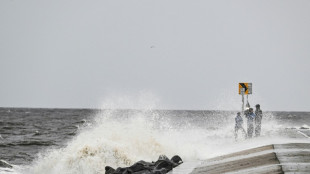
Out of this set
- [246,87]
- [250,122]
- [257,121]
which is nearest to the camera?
[250,122]

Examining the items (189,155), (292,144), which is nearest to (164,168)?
(292,144)

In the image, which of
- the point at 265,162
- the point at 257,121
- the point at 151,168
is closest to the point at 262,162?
the point at 265,162

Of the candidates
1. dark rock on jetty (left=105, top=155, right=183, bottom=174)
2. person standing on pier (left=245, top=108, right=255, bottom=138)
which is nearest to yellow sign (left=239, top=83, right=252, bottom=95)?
person standing on pier (left=245, top=108, right=255, bottom=138)

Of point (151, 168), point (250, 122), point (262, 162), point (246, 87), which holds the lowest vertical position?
point (151, 168)

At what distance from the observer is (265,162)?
1043cm

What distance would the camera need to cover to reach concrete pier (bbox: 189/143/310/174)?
9461mm

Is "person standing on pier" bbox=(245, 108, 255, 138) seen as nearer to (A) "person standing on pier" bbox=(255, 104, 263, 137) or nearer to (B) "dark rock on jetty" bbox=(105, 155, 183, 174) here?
(A) "person standing on pier" bbox=(255, 104, 263, 137)

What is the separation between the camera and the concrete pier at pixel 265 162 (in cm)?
946

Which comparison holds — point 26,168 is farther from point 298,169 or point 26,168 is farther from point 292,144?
point 298,169

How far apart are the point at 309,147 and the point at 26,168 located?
45.4ft

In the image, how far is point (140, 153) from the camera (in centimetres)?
2031

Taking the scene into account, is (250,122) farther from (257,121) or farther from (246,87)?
(246,87)

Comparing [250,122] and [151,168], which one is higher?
[250,122]

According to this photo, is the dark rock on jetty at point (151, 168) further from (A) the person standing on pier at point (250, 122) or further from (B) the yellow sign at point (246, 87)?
(B) the yellow sign at point (246, 87)
